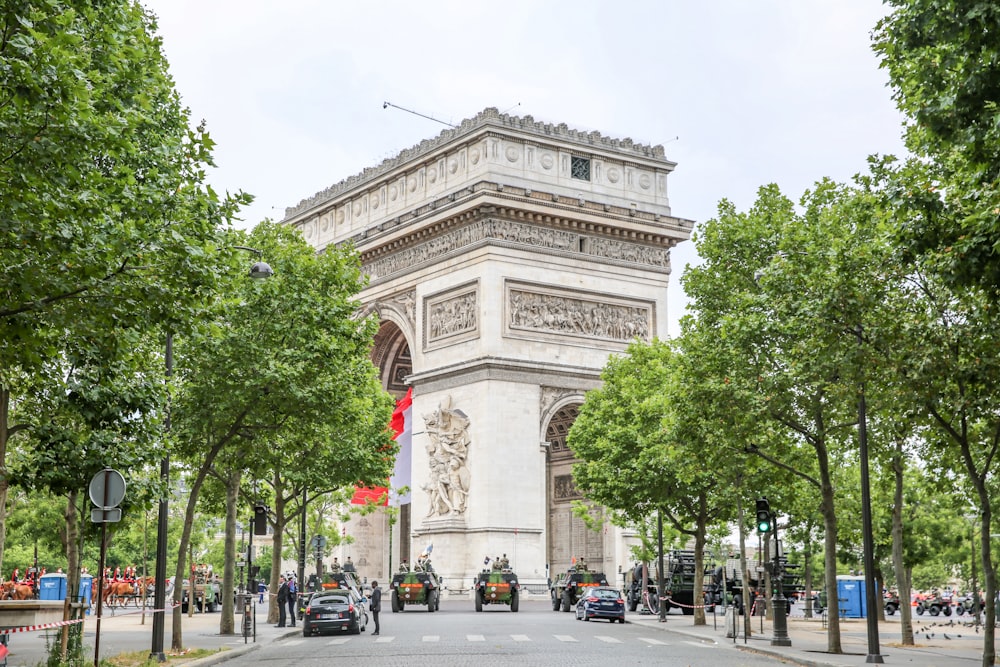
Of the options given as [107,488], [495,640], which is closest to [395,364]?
[495,640]

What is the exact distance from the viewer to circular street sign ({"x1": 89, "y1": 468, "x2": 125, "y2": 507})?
20188 millimetres

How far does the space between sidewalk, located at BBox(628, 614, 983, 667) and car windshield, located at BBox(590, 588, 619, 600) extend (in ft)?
4.66

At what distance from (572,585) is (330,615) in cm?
1886

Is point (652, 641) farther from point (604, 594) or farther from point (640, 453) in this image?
point (640, 453)

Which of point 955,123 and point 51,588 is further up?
point 955,123

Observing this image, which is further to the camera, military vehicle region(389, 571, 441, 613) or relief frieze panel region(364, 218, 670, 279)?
relief frieze panel region(364, 218, 670, 279)

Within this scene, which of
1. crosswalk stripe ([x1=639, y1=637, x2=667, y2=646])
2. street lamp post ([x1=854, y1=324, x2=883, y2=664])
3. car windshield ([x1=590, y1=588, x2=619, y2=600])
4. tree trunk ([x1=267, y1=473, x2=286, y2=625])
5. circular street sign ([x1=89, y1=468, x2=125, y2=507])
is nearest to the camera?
circular street sign ([x1=89, y1=468, x2=125, y2=507])

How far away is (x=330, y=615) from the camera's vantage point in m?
37.1

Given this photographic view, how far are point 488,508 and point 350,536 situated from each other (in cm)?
1478

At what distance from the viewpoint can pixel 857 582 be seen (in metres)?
55.2

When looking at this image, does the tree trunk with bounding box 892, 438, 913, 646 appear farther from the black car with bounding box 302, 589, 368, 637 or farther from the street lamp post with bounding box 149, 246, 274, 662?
the street lamp post with bounding box 149, 246, 274, 662

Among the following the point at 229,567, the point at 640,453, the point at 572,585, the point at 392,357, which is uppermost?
the point at 392,357

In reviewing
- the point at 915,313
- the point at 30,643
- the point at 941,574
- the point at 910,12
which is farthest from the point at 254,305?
the point at 941,574

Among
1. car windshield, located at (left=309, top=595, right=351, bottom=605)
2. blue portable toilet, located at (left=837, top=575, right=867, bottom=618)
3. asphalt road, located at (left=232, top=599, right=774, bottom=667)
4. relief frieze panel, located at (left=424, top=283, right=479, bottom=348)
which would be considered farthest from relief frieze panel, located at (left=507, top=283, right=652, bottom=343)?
car windshield, located at (left=309, top=595, right=351, bottom=605)
